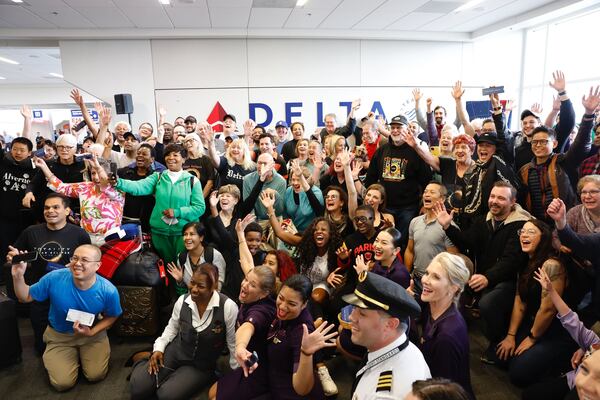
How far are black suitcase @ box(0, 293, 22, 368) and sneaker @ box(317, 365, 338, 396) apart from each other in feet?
8.30

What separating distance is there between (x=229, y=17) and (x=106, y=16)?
2.34 m

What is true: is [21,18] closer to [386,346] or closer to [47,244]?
[47,244]

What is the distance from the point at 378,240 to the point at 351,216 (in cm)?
78

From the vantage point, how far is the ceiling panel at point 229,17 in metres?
7.28

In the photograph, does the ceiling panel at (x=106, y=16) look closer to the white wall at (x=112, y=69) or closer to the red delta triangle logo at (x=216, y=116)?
the white wall at (x=112, y=69)

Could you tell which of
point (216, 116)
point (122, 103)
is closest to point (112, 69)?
point (122, 103)

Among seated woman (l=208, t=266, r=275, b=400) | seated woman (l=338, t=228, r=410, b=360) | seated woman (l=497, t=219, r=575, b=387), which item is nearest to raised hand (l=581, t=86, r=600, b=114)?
seated woman (l=497, t=219, r=575, b=387)

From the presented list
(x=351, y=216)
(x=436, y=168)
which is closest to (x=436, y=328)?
(x=351, y=216)

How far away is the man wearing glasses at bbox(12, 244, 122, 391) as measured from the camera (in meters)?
2.90

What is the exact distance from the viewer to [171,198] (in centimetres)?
373

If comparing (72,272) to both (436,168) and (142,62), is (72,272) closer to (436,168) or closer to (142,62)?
(436,168)

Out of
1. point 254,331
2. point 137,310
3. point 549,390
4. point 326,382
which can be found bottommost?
point 326,382

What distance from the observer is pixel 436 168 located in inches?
166

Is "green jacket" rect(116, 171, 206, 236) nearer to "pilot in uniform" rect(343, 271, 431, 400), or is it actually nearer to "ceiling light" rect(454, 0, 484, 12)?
"pilot in uniform" rect(343, 271, 431, 400)
